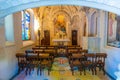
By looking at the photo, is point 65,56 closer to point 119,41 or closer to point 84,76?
point 84,76

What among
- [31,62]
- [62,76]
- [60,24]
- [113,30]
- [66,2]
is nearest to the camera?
[66,2]

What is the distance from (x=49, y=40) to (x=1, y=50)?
9891mm

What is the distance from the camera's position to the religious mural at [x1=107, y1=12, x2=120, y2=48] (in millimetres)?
5270

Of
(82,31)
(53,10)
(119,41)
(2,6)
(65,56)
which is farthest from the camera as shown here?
(53,10)

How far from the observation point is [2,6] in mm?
2473

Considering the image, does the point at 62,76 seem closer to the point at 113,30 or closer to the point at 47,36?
the point at 113,30

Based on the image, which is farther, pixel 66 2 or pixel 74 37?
pixel 74 37

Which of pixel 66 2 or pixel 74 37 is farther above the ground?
pixel 66 2

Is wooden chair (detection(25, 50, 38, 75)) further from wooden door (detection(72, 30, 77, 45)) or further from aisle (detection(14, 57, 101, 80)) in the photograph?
wooden door (detection(72, 30, 77, 45))

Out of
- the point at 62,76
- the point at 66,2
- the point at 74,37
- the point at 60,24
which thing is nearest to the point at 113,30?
the point at 62,76

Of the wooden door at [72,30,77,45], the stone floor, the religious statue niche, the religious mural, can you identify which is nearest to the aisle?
the stone floor

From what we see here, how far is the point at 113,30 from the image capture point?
221 inches

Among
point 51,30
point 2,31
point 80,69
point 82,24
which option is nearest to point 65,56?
point 80,69

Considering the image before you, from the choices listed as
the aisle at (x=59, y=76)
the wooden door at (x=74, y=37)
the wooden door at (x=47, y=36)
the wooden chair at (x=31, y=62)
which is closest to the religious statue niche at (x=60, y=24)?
the wooden door at (x=47, y=36)
